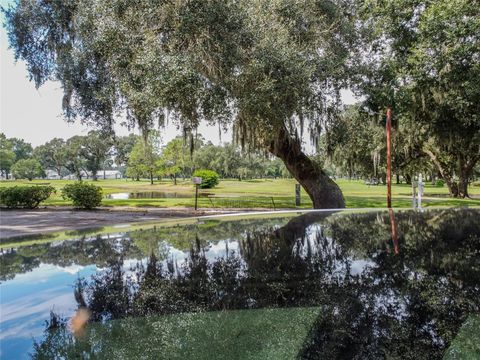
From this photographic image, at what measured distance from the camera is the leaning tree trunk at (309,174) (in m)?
11.7

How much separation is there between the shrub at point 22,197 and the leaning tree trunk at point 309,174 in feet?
34.0

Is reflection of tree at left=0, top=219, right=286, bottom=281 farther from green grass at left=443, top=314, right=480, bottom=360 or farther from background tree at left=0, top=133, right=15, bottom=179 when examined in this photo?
background tree at left=0, top=133, right=15, bottom=179

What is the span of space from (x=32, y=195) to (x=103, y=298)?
51.9ft

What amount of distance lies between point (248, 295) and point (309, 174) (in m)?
11.0

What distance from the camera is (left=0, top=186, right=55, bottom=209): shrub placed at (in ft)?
49.7

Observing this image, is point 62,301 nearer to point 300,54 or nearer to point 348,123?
point 300,54

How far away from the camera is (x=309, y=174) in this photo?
40.8 ft

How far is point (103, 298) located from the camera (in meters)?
1.74

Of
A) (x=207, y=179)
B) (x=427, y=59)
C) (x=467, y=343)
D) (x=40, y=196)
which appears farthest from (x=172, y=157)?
(x=467, y=343)

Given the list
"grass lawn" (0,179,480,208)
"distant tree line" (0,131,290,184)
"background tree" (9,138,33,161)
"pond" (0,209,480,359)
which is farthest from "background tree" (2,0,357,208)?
"background tree" (9,138,33,161)

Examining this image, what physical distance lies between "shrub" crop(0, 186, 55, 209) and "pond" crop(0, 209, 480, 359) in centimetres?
1438

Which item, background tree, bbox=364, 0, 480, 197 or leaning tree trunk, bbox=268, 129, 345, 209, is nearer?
background tree, bbox=364, 0, 480, 197

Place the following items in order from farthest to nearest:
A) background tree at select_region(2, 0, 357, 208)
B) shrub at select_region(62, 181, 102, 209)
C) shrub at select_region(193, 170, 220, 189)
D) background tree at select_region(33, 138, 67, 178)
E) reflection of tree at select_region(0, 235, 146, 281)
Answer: background tree at select_region(33, 138, 67, 178), shrub at select_region(193, 170, 220, 189), shrub at select_region(62, 181, 102, 209), background tree at select_region(2, 0, 357, 208), reflection of tree at select_region(0, 235, 146, 281)

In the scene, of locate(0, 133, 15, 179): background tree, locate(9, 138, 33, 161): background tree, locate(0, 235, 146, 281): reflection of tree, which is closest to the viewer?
locate(0, 235, 146, 281): reflection of tree
